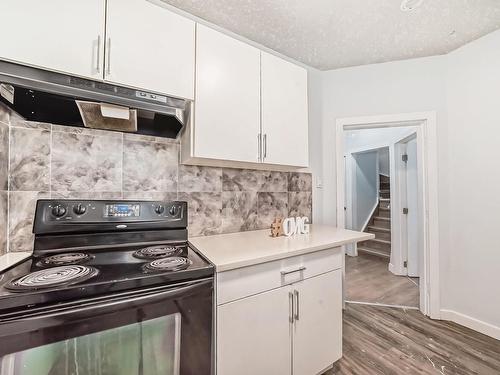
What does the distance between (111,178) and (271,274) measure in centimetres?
107

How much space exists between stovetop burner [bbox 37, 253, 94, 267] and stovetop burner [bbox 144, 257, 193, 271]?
1.08ft

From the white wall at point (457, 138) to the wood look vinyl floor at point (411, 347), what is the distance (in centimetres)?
24

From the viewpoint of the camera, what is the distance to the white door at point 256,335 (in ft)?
3.44

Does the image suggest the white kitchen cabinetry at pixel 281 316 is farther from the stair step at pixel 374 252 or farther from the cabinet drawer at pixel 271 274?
the stair step at pixel 374 252

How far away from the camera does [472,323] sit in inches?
78.5

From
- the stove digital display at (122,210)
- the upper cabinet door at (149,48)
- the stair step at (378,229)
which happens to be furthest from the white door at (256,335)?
the stair step at (378,229)

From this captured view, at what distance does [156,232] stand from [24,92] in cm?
87

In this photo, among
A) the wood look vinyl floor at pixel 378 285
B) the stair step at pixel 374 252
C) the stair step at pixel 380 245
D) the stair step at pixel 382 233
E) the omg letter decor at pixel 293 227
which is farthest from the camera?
the stair step at pixel 382 233

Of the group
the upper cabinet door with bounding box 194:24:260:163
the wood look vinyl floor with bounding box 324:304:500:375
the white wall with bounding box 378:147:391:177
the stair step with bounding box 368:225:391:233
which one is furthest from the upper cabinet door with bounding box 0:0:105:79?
the white wall with bounding box 378:147:391:177

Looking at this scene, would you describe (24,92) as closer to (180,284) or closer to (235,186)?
(180,284)

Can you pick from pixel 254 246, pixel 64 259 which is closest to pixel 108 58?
pixel 64 259

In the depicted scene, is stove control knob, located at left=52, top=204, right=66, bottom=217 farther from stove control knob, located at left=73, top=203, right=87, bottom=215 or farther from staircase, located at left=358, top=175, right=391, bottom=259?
staircase, located at left=358, top=175, right=391, bottom=259

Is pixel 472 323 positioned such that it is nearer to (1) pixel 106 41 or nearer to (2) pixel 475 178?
(2) pixel 475 178

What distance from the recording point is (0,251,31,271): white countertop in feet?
3.12
